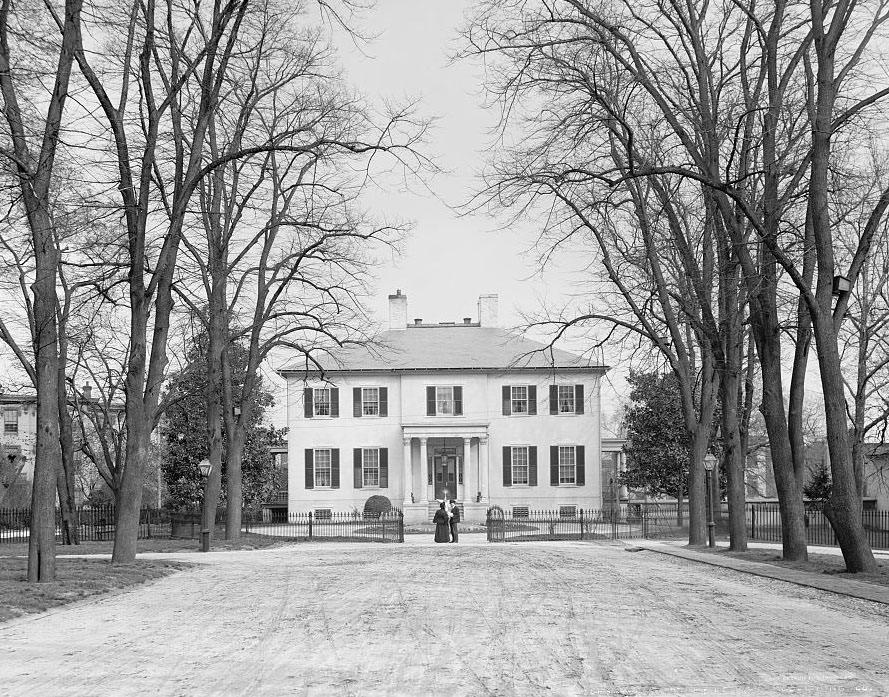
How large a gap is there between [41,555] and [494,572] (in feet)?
23.9

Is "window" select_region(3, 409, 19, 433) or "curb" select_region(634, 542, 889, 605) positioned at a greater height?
"window" select_region(3, 409, 19, 433)

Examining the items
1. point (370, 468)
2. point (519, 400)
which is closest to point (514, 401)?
point (519, 400)

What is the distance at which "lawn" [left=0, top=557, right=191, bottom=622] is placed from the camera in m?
12.5

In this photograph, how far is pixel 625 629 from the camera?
1029 centimetres

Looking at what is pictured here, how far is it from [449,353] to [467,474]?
6.30 meters

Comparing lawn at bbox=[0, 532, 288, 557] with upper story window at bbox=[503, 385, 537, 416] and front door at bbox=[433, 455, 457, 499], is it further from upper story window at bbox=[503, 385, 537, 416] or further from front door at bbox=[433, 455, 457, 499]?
upper story window at bbox=[503, 385, 537, 416]

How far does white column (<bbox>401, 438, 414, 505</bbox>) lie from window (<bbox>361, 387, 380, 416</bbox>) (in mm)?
2181

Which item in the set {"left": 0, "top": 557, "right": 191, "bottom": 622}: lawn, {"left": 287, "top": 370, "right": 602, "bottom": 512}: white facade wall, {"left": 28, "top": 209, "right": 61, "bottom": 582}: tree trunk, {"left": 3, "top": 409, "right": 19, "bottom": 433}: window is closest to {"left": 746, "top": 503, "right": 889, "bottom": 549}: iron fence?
{"left": 287, "top": 370, "right": 602, "bottom": 512}: white facade wall

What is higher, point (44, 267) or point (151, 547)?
point (44, 267)

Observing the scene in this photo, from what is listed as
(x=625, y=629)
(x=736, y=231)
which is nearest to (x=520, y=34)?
(x=736, y=231)

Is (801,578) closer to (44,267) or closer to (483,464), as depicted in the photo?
(44,267)

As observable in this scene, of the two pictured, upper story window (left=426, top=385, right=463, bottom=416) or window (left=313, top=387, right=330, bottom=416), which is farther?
window (left=313, top=387, right=330, bottom=416)

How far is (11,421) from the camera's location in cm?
6694

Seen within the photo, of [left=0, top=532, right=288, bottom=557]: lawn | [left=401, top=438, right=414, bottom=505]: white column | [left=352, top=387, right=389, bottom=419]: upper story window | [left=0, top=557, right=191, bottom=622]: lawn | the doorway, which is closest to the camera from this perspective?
[left=0, top=557, right=191, bottom=622]: lawn
